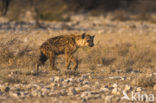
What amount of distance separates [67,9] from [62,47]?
21.0 metres

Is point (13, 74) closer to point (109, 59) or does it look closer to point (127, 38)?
point (109, 59)

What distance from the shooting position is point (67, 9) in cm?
2911

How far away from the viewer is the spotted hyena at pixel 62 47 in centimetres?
820

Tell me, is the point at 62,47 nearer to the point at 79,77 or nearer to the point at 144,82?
the point at 79,77

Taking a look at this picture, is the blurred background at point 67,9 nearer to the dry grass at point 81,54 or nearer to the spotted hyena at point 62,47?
the dry grass at point 81,54

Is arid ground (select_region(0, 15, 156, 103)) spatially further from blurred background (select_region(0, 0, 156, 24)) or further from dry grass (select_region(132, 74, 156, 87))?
blurred background (select_region(0, 0, 156, 24))

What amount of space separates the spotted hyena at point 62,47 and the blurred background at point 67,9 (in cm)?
1155

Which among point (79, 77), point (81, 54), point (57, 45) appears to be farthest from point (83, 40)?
point (81, 54)

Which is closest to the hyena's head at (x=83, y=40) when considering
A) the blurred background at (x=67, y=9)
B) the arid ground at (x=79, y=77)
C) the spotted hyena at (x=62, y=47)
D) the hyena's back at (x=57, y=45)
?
the spotted hyena at (x=62, y=47)

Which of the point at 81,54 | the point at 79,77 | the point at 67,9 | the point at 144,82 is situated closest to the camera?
the point at 144,82

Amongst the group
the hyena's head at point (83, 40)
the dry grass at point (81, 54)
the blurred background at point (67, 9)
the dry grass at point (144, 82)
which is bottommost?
the dry grass at point (144, 82)

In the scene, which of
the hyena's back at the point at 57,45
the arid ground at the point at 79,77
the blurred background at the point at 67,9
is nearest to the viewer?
the arid ground at the point at 79,77

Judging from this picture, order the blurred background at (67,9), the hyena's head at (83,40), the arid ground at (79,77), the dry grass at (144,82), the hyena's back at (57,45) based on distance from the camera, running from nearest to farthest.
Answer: the arid ground at (79,77), the dry grass at (144,82), the hyena's back at (57,45), the hyena's head at (83,40), the blurred background at (67,9)

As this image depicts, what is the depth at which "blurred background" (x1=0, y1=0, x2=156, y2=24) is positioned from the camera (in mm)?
21422
